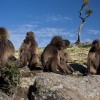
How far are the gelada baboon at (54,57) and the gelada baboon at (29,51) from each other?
4.02 feet

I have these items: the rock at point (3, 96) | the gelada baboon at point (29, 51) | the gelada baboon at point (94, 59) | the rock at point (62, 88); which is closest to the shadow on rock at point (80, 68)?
the gelada baboon at point (94, 59)

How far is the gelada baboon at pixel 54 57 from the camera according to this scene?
54.2ft

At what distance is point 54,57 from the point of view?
1652 centimetres

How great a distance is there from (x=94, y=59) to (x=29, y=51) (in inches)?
125

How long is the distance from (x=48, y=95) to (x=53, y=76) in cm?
102

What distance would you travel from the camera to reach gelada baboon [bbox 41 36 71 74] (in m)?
16.5

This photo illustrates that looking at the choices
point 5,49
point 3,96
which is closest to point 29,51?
point 5,49

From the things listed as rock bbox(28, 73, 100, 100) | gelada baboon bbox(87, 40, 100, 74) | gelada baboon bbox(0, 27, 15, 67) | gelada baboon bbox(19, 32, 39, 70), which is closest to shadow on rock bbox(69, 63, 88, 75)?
gelada baboon bbox(87, 40, 100, 74)

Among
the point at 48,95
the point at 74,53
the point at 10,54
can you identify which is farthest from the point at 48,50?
the point at 74,53

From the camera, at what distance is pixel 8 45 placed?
14.8 metres

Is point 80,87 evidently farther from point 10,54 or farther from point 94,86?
point 10,54

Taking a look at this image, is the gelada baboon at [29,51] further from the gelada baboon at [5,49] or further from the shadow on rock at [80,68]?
the gelada baboon at [5,49]

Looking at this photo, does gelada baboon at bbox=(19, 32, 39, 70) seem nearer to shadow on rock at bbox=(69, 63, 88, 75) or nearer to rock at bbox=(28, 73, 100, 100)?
shadow on rock at bbox=(69, 63, 88, 75)

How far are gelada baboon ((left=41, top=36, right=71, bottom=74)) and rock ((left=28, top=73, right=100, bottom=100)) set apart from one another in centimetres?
208
